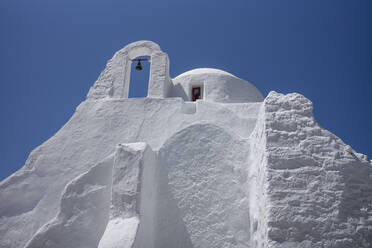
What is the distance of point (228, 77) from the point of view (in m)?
9.14

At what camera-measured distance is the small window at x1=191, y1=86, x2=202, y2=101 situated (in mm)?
9055

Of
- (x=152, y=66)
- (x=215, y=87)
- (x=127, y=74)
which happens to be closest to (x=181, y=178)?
(x=152, y=66)

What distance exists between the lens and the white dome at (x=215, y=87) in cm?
878

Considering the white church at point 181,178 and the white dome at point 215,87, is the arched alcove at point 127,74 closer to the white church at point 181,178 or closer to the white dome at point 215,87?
the white church at point 181,178

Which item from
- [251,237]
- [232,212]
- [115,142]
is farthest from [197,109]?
[251,237]

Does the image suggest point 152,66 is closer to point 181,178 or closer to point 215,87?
point 215,87

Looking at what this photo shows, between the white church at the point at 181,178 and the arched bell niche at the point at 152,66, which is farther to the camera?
the arched bell niche at the point at 152,66

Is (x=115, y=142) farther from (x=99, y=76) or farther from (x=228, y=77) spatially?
(x=228, y=77)

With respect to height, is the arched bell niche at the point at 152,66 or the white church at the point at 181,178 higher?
the arched bell niche at the point at 152,66

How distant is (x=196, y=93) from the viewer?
915 centimetres

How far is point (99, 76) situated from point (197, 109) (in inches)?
114

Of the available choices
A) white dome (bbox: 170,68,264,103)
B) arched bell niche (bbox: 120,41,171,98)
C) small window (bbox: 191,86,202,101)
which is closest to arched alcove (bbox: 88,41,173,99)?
arched bell niche (bbox: 120,41,171,98)

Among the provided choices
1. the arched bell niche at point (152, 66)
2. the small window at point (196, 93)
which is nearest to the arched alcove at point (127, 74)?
the arched bell niche at point (152, 66)

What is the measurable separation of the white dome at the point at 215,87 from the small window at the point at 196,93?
0.24ft
